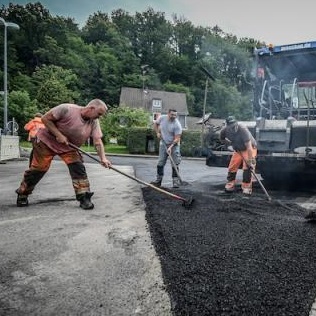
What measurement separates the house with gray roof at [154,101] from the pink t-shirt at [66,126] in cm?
4283

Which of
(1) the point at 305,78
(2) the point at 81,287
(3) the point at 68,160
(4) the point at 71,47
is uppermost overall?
(4) the point at 71,47

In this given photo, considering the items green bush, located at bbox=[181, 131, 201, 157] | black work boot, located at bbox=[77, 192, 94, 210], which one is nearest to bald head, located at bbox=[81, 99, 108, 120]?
black work boot, located at bbox=[77, 192, 94, 210]

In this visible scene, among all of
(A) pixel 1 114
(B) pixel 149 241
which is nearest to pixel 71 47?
(A) pixel 1 114

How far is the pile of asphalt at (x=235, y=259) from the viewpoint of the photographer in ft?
6.96

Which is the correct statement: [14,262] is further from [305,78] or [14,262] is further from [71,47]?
[71,47]

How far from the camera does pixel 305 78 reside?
7879mm

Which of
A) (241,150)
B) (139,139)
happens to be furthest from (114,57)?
(241,150)

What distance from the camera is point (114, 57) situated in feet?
201

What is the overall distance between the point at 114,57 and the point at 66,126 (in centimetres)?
5897

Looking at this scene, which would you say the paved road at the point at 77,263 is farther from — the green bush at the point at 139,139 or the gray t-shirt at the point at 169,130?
the green bush at the point at 139,139

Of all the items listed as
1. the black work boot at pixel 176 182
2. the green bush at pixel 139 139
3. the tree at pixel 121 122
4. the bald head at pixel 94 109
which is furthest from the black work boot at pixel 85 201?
the tree at pixel 121 122

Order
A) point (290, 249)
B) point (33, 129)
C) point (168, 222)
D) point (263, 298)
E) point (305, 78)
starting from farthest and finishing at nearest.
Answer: point (33, 129)
point (305, 78)
point (168, 222)
point (290, 249)
point (263, 298)

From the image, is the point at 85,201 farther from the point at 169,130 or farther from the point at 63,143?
the point at 169,130

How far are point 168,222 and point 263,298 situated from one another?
1.80 metres
